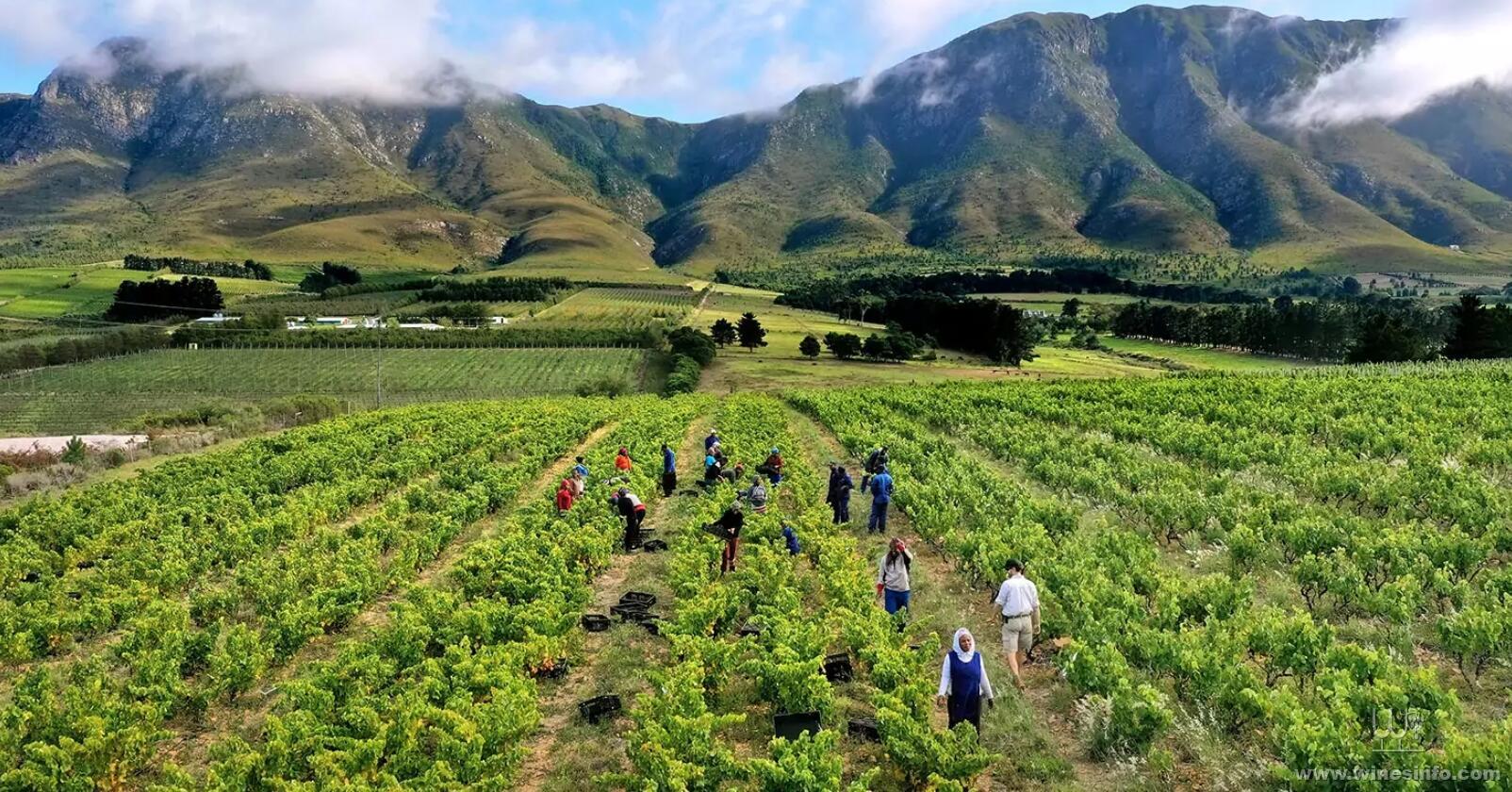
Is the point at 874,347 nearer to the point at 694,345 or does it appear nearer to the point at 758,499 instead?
the point at 694,345

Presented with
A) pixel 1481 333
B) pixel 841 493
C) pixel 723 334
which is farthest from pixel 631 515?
pixel 1481 333

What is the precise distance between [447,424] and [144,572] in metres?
27.1

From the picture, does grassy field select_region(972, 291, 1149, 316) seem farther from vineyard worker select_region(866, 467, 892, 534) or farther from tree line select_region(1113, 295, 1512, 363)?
vineyard worker select_region(866, 467, 892, 534)

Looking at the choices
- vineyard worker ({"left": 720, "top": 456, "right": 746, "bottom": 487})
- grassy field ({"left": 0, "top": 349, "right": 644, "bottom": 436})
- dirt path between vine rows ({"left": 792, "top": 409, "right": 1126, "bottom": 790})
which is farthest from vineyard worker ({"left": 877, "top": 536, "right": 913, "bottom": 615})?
grassy field ({"left": 0, "top": 349, "right": 644, "bottom": 436})

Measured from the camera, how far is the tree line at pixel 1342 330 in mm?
75500

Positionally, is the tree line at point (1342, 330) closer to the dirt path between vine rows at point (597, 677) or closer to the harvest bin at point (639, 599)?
the dirt path between vine rows at point (597, 677)

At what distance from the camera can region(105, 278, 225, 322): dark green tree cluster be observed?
120 m

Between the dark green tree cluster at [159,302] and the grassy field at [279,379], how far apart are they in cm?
3126

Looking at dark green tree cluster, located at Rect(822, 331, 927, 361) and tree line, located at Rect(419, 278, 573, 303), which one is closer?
dark green tree cluster, located at Rect(822, 331, 927, 361)

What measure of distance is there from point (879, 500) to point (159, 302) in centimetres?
14144

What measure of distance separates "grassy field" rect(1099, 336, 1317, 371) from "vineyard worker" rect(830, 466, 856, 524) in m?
77.8

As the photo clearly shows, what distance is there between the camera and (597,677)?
46.9 ft

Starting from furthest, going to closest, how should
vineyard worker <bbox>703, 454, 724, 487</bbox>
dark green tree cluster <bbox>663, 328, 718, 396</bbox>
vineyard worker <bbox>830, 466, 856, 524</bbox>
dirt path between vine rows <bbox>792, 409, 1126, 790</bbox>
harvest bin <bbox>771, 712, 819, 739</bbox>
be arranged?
dark green tree cluster <bbox>663, 328, 718, 396</bbox> → vineyard worker <bbox>703, 454, 724, 487</bbox> → vineyard worker <bbox>830, 466, 856, 524</bbox> → harvest bin <bbox>771, 712, 819, 739</bbox> → dirt path between vine rows <bbox>792, 409, 1126, 790</bbox>

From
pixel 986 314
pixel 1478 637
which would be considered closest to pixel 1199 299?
pixel 986 314
